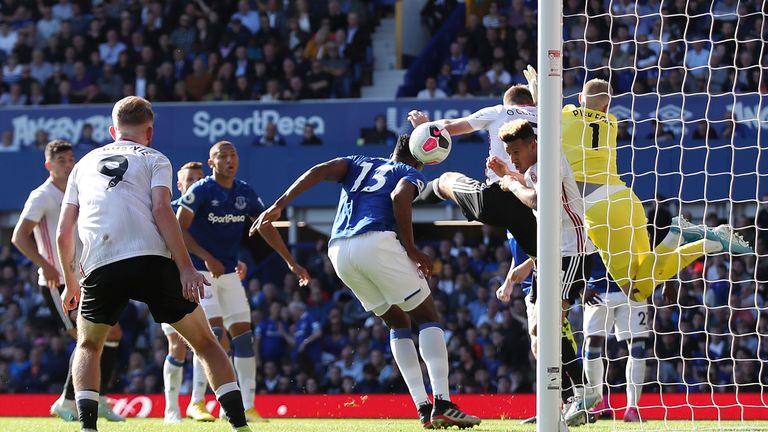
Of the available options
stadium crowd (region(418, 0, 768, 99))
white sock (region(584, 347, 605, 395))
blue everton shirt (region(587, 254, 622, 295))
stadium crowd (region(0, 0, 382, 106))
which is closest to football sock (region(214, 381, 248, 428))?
white sock (region(584, 347, 605, 395))

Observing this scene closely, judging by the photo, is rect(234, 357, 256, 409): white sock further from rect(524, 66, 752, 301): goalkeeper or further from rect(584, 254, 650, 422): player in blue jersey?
rect(524, 66, 752, 301): goalkeeper

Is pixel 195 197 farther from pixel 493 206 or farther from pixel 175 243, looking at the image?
pixel 175 243

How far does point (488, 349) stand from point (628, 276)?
667 cm

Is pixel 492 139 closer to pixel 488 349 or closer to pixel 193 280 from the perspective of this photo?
pixel 193 280

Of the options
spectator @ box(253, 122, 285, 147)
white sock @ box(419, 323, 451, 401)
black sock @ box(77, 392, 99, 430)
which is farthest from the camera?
spectator @ box(253, 122, 285, 147)

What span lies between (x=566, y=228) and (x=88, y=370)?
3226mm

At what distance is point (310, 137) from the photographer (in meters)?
17.7

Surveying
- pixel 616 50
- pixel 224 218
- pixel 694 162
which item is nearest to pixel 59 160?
pixel 224 218

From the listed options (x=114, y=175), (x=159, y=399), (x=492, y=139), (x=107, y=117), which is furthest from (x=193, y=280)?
(x=107, y=117)

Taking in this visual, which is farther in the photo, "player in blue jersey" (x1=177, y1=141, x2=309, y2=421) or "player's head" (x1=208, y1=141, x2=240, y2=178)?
"player's head" (x1=208, y1=141, x2=240, y2=178)

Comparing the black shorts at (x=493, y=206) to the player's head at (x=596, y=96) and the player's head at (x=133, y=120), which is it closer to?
the player's head at (x=596, y=96)

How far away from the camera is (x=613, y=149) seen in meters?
8.61

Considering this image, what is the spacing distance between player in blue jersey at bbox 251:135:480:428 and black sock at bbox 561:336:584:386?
0.87 metres

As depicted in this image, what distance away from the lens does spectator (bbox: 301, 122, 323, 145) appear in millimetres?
17641
